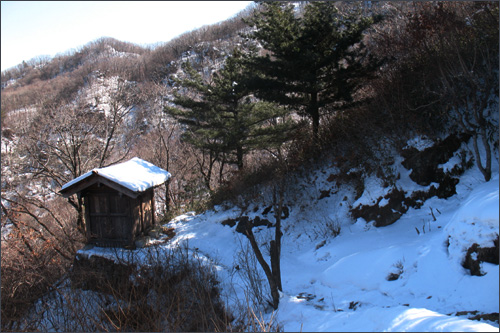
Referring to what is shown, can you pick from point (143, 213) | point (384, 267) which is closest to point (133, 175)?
point (143, 213)

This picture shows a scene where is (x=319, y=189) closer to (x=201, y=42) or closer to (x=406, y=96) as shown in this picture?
(x=406, y=96)

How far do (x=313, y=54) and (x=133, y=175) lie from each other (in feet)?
21.4

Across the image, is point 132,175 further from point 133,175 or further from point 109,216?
point 109,216

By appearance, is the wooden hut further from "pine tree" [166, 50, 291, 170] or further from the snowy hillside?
"pine tree" [166, 50, 291, 170]

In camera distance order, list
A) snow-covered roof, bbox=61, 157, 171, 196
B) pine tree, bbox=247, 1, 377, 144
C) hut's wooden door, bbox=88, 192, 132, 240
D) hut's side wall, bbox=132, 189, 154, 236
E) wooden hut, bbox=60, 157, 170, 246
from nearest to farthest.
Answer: snow-covered roof, bbox=61, 157, 171, 196, wooden hut, bbox=60, 157, 170, 246, hut's wooden door, bbox=88, 192, 132, 240, hut's side wall, bbox=132, 189, 154, 236, pine tree, bbox=247, 1, 377, 144

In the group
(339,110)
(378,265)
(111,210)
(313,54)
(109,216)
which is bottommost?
(378,265)

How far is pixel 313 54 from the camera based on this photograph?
9305 millimetres

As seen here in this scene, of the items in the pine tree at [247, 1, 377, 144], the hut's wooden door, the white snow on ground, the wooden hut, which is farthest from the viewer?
the pine tree at [247, 1, 377, 144]

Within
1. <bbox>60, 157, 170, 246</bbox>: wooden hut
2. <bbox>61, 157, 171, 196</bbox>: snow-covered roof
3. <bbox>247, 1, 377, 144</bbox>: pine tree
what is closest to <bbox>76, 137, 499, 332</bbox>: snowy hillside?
<bbox>60, 157, 170, 246</bbox>: wooden hut

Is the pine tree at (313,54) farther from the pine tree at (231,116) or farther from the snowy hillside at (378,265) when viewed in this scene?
the snowy hillside at (378,265)

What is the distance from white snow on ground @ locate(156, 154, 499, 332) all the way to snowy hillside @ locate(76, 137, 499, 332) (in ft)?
0.05

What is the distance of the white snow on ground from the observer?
398 centimetres

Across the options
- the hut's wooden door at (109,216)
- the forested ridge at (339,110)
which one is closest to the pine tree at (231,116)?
the forested ridge at (339,110)

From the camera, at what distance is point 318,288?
6129mm
